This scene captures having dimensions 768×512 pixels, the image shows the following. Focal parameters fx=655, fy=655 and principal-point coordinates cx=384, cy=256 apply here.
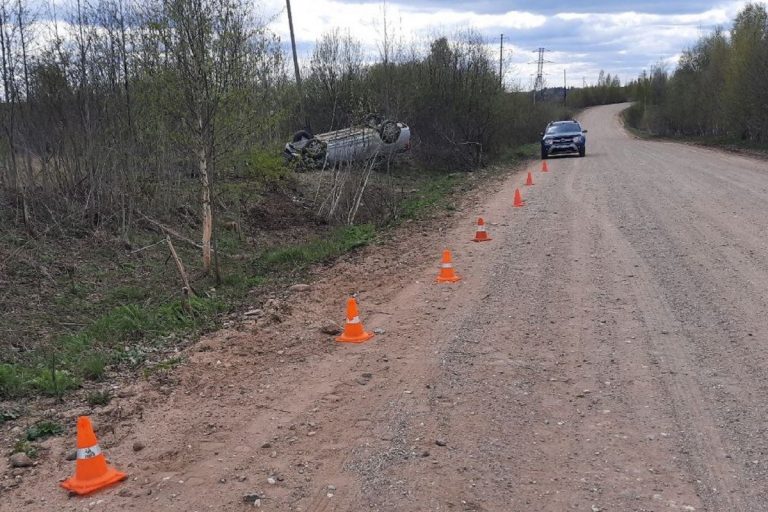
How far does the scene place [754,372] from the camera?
5.01 m

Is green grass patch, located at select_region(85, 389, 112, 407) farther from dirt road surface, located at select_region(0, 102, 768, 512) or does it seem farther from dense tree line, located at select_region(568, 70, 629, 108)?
dense tree line, located at select_region(568, 70, 629, 108)

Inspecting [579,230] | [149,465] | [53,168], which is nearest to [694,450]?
[149,465]

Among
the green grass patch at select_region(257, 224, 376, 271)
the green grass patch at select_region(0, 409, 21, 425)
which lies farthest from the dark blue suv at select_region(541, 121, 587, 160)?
the green grass patch at select_region(0, 409, 21, 425)

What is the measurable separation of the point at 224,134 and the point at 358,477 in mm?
7153

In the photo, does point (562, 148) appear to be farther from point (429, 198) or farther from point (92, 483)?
point (92, 483)

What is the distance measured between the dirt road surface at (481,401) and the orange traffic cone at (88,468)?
0.09 meters

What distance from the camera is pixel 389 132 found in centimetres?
1897

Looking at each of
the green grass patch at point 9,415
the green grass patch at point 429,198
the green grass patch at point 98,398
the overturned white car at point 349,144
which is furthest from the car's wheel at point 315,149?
the green grass patch at point 9,415

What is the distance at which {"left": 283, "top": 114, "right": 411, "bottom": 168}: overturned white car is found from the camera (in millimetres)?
17141

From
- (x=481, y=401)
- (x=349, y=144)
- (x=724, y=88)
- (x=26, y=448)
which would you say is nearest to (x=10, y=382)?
(x=26, y=448)

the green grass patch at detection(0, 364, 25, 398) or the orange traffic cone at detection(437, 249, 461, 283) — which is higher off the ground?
the orange traffic cone at detection(437, 249, 461, 283)

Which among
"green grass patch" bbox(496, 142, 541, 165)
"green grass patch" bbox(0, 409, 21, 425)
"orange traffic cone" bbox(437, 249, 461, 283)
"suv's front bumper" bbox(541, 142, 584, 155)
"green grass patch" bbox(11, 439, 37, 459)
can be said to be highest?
"suv's front bumper" bbox(541, 142, 584, 155)

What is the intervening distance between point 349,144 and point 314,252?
6.58m

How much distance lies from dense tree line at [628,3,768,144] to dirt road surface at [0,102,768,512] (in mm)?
27131
